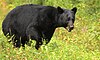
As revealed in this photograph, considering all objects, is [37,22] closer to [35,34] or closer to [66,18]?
[35,34]

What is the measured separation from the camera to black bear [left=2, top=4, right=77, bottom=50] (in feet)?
31.6

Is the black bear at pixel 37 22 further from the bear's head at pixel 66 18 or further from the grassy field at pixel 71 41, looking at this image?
the grassy field at pixel 71 41

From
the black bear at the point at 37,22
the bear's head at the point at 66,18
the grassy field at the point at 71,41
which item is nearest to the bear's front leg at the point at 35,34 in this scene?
the black bear at the point at 37,22

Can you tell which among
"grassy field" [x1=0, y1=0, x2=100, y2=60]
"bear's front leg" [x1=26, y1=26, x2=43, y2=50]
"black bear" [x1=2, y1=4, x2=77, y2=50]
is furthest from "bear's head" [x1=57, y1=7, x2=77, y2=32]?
"bear's front leg" [x1=26, y1=26, x2=43, y2=50]

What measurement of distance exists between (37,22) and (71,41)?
100 inches

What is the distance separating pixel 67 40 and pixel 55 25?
2.66m

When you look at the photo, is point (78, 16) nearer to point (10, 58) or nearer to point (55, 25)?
point (55, 25)

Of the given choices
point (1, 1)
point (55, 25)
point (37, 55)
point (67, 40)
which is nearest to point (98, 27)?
point (67, 40)

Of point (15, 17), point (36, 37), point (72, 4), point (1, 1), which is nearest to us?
point (36, 37)

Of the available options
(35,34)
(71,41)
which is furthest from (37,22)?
(71,41)

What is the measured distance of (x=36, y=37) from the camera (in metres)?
9.62

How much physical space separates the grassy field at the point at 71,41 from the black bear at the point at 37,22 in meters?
0.48

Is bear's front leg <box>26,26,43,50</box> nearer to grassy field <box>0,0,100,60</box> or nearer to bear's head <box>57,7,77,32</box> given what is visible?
grassy field <box>0,0,100,60</box>

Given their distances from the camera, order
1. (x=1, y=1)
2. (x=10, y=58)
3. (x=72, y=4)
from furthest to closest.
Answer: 1. (x=1, y=1)
2. (x=72, y=4)
3. (x=10, y=58)
